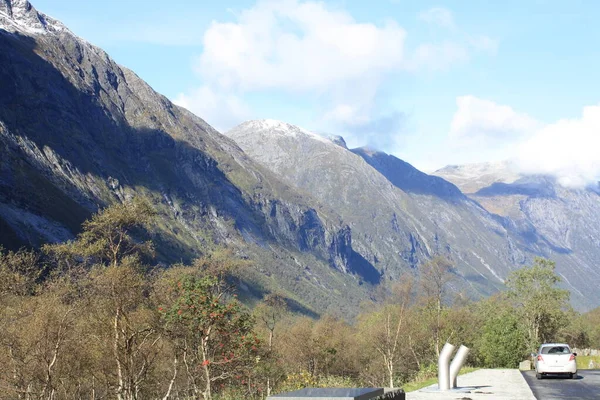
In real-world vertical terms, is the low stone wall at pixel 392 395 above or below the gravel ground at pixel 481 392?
above

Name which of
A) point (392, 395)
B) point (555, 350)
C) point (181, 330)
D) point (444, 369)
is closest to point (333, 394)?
point (392, 395)

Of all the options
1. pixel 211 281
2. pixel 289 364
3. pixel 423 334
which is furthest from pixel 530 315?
pixel 211 281

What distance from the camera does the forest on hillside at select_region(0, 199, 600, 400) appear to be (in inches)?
976

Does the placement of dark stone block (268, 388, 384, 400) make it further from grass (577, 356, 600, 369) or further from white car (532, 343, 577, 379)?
grass (577, 356, 600, 369)

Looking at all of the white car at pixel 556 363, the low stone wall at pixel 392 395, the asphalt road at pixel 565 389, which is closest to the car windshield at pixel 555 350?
the white car at pixel 556 363

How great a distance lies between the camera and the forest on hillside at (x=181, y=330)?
976 inches

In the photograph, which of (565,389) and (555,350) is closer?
(565,389)

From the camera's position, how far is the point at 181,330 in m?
25.4

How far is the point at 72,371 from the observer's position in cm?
3403

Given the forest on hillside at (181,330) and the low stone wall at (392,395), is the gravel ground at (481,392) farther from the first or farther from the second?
the low stone wall at (392,395)

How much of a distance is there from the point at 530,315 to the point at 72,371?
253ft

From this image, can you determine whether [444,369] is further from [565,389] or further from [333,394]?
[333,394]

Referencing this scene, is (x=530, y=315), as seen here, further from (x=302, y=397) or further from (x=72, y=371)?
(x=302, y=397)

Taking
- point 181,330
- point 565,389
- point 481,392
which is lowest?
point 565,389
